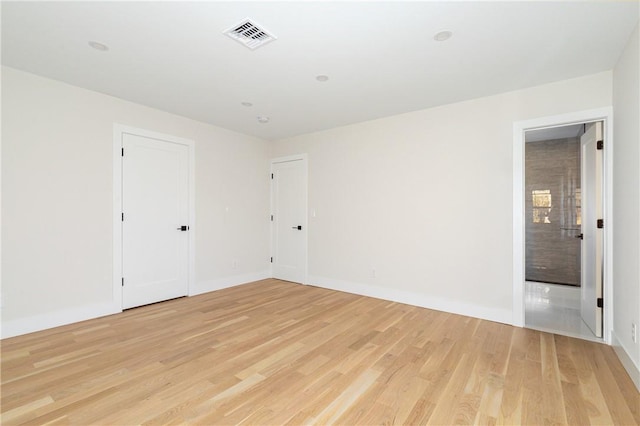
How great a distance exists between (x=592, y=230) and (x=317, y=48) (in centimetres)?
342

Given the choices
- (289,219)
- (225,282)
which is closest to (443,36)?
(289,219)

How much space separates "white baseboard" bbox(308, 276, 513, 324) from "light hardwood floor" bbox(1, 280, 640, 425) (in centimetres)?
16

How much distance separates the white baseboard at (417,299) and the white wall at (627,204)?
3.34ft

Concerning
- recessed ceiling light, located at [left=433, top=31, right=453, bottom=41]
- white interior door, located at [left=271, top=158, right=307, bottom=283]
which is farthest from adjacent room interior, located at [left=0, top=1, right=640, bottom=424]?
white interior door, located at [left=271, top=158, right=307, bottom=283]

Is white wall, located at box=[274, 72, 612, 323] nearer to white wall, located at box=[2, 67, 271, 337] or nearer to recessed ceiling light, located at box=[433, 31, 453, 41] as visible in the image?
recessed ceiling light, located at box=[433, 31, 453, 41]

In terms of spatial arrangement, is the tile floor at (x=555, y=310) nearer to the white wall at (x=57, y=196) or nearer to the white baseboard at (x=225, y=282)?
the white baseboard at (x=225, y=282)

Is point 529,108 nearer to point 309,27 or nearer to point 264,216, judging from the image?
point 309,27

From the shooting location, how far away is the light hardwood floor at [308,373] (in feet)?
6.14

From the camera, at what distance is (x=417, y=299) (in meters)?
4.09

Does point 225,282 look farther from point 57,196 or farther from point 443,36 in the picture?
point 443,36

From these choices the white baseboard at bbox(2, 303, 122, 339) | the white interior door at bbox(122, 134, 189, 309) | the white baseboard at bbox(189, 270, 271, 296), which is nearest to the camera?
the white baseboard at bbox(2, 303, 122, 339)

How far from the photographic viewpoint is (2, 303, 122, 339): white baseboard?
300 cm

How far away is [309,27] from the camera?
230 centimetres

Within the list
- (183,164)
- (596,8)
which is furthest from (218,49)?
(596,8)
